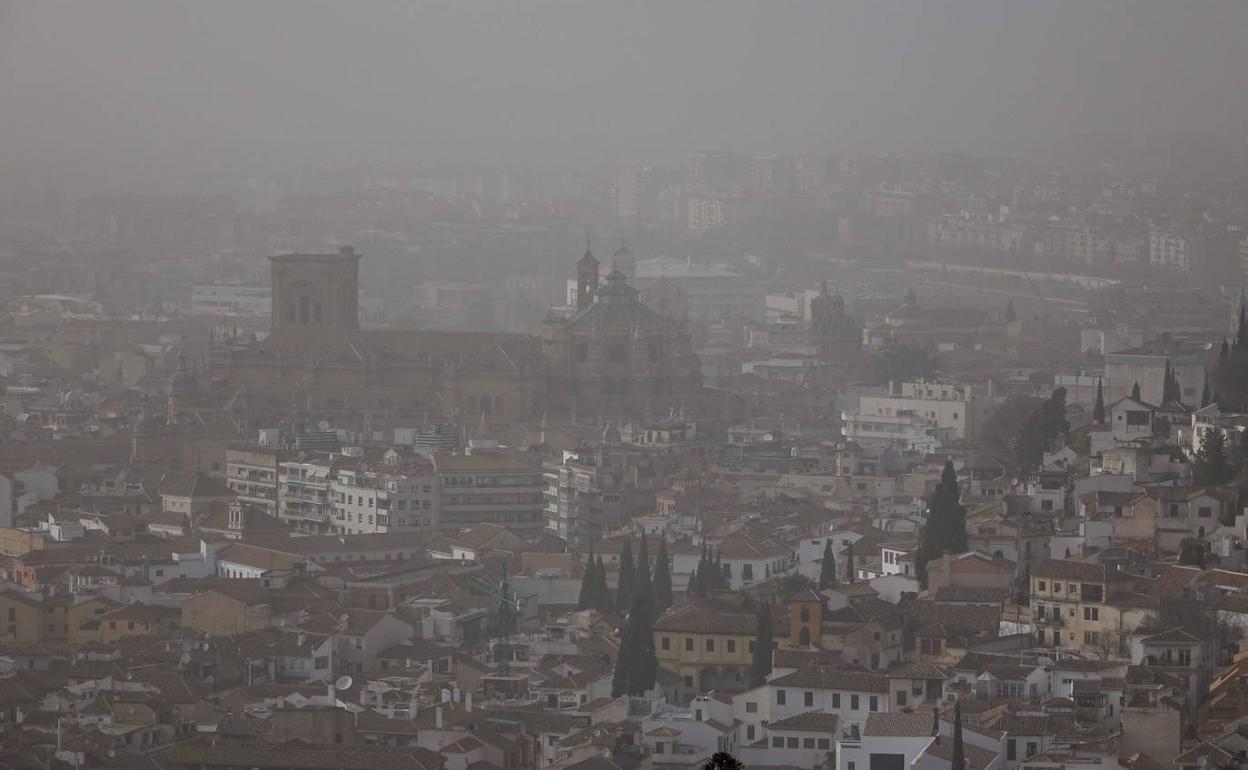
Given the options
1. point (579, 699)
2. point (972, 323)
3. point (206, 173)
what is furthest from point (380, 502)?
point (206, 173)

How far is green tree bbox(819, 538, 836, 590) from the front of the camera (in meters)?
31.7

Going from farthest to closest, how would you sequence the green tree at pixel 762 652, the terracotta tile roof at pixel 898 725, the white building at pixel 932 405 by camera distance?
the white building at pixel 932 405 < the green tree at pixel 762 652 < the terracotta tile roof at pixel 898 725

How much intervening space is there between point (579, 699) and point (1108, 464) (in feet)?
23.8

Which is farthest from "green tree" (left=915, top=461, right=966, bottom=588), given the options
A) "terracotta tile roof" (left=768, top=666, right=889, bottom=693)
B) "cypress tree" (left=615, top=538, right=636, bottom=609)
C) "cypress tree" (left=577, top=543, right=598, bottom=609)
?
"terracotta tile roof" (left=768, top=666, right=889, bottom=693)

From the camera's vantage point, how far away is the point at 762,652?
28.8 meters

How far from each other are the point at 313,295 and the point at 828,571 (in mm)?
24678

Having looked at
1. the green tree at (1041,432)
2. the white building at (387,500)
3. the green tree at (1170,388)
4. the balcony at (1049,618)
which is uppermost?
the green tree at (1170,388)

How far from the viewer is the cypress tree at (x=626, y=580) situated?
32.5 m

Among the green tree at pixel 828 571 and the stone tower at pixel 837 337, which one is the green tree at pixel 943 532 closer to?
the green tree at pixel 828 571

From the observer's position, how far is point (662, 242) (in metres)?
102

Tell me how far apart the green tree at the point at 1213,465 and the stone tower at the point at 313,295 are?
23.2 m

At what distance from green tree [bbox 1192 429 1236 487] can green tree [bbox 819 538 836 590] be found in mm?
2793

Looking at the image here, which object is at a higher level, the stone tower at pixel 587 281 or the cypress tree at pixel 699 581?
the stone tower at pixel 587 281

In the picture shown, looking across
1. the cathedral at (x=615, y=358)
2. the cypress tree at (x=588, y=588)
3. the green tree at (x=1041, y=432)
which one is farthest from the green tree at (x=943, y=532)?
the cathedral at (x=615, y=358)
